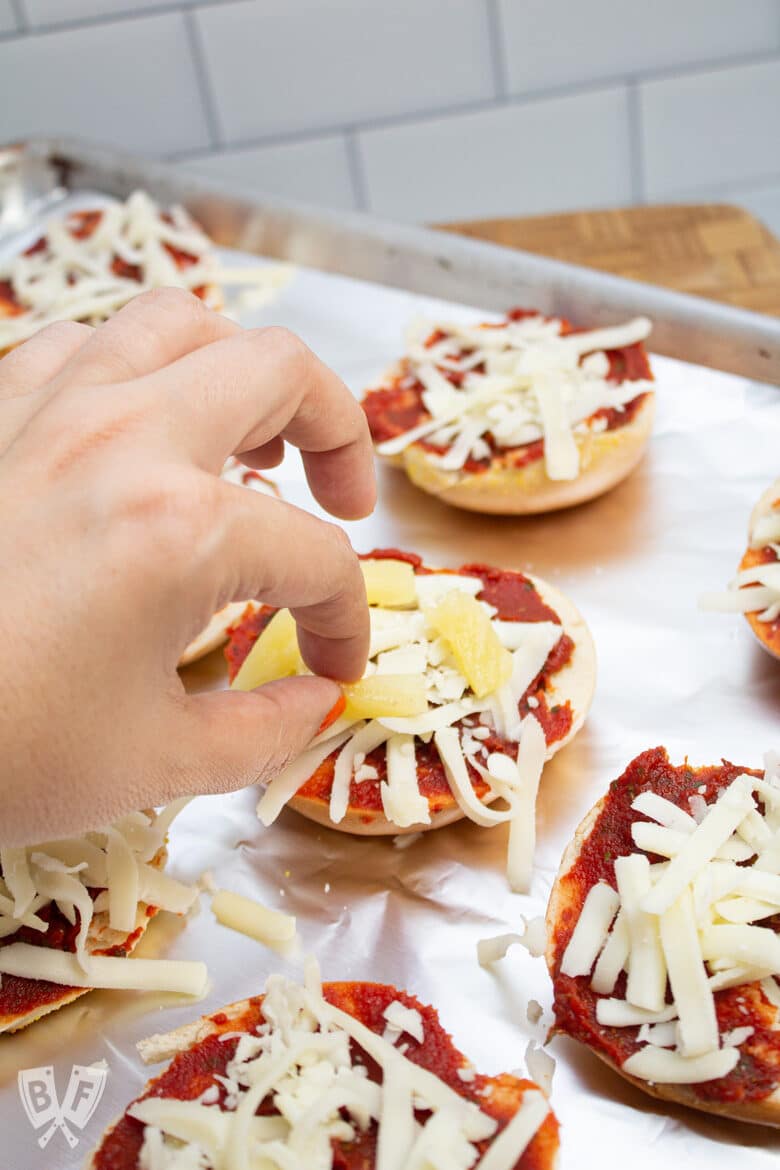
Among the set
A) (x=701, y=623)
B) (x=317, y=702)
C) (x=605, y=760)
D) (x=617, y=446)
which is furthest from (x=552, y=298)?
(x=317, y=702)

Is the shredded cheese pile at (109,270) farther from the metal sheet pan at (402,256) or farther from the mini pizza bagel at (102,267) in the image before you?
the metal sheet pan at (402,256)

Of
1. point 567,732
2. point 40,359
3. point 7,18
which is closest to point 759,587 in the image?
point 567,732

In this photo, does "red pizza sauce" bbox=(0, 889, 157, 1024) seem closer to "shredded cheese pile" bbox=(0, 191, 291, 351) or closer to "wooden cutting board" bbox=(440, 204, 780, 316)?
"shredded cheese pile" bbox=(0, 191, 291, 351)

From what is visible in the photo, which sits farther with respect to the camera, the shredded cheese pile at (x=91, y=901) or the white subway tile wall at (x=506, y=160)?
the white subway tile wall at (x=506, y=160)

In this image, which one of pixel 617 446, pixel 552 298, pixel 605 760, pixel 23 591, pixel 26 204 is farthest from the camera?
pixel 26 204

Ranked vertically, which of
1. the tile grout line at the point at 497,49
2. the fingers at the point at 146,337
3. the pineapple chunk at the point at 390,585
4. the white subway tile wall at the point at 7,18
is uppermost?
the white subway tile wall at the point at 7,18

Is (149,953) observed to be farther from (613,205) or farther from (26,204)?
(613,205)

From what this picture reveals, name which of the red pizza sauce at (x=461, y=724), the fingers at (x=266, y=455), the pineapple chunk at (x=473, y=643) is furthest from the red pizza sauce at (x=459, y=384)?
the fingers at (x=266, y=455)
